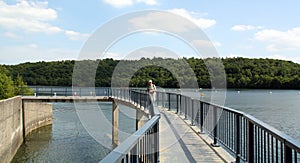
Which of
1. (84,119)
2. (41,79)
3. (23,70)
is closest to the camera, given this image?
(84,119)

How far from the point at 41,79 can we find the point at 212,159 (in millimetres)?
69156

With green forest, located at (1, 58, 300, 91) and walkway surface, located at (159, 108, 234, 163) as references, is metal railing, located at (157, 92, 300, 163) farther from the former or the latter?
green forest, located at (1, 58, 300, 91)

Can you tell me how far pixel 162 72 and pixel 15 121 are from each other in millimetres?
16927

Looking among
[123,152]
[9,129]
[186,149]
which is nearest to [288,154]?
[123,152]

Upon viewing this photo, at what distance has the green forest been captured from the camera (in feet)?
108

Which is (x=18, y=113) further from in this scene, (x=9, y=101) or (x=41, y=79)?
(x=41, y=79)

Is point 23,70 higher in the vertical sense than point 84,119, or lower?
higher

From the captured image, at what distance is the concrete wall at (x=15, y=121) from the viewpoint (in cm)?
2459

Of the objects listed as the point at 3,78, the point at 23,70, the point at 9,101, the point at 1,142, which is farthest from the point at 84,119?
the point at 23,70

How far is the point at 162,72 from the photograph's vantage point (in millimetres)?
38281

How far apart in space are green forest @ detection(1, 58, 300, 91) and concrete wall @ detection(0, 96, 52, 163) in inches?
284

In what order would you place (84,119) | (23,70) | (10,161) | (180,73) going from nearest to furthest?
(10,161)
(180,73)
(84,119)
(23,70)

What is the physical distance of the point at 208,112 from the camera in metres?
9.26

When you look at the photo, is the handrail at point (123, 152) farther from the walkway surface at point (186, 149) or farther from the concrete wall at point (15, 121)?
the concrete wall at point (15, 121)
